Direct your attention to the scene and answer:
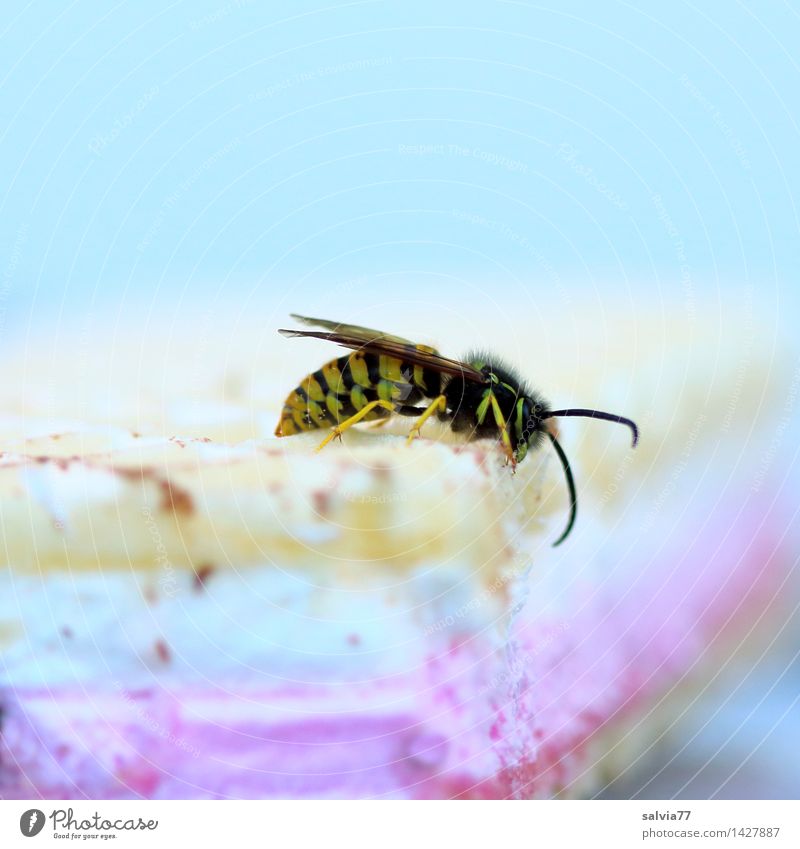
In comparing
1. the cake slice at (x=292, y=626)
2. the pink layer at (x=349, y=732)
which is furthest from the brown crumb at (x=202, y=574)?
the pink layer at (x=349, y=732)

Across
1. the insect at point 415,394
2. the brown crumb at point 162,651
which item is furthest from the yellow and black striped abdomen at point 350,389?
the brown crumb at point 162,651

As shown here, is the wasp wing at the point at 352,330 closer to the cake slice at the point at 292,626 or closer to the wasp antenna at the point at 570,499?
the cake slice at the point at 292,626

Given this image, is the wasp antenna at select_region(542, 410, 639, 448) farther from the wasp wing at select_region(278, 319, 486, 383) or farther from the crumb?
the crumb

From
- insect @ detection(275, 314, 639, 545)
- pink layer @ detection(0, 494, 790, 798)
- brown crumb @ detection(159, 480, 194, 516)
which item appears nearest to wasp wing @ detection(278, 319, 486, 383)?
insect @ detection(275, 314, 639, 545)

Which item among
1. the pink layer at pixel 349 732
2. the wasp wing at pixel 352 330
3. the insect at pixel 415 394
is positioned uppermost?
the wasp wing at pixel 352 330

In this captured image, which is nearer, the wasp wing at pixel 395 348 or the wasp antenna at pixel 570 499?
the wasp wing at pixel 395 348

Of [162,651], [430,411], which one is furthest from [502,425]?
[162,651]

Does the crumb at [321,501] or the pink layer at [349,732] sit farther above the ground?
the crumb at [321,501]

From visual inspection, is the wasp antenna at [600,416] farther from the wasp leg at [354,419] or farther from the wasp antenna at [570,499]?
the wasp leg at [354,419]

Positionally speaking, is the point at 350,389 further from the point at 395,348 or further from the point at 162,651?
the point at 162,651
